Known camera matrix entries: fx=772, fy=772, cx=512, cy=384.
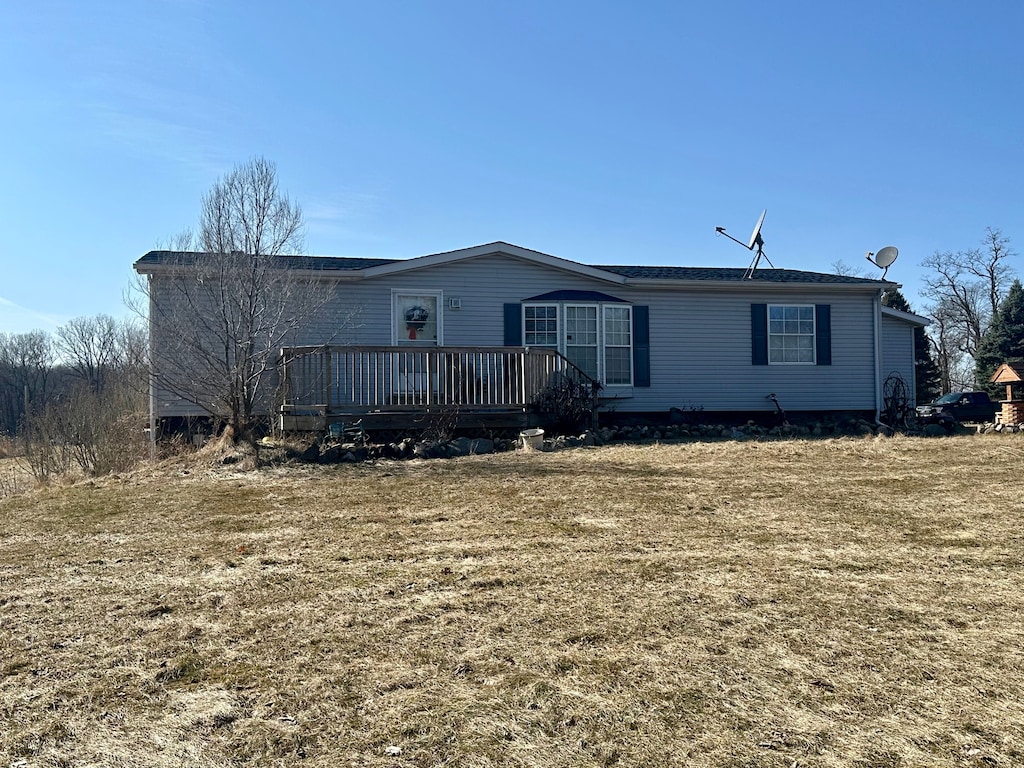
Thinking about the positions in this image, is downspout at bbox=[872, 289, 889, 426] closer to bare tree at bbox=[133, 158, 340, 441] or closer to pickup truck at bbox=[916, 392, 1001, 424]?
pickup truck at bbox=[916, 392, 1001, 424]

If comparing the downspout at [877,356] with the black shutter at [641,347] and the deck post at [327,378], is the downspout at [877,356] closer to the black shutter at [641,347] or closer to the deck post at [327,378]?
the black shutter at [641,347]

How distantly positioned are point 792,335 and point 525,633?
13098 millimetres

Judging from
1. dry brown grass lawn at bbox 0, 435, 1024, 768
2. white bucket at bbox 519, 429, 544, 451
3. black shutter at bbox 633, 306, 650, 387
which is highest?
black shutter at bbox 633, 306, 650, 387

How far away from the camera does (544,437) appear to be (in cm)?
1129

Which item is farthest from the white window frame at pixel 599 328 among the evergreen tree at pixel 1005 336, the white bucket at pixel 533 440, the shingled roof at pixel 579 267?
the evergreen tree at pixel 1005 336

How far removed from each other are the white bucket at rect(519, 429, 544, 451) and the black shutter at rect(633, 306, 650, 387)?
4.09 m

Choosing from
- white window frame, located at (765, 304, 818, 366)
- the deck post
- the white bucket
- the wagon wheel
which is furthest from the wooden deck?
the wagon wheel

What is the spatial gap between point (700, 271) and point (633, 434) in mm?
5359

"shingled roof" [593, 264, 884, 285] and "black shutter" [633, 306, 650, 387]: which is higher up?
"shingled roof" [593, 264, 884, 285]

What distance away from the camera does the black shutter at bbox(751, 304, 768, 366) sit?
48.5 feet

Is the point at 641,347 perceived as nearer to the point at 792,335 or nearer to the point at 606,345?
the point at 606,345

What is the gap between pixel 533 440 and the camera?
34.2 feet

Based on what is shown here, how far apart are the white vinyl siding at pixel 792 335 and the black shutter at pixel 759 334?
0.15m

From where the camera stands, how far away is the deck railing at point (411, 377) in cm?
1051
